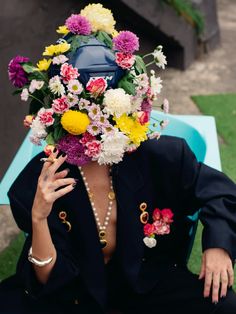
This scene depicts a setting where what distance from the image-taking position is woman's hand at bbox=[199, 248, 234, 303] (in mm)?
2225

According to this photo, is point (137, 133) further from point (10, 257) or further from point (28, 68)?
point (10, 257)

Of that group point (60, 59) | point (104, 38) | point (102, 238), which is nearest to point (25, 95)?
point (60, 59)

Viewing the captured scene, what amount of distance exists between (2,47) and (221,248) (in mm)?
2468

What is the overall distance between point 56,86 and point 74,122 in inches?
6.2

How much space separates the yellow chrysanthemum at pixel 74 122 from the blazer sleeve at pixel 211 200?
0.52 metres

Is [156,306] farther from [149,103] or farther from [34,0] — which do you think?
[34,0]

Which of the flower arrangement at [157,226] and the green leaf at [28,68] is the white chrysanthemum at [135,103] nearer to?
the green leaf at [28,68]

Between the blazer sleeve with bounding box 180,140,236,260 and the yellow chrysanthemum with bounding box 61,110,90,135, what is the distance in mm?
523

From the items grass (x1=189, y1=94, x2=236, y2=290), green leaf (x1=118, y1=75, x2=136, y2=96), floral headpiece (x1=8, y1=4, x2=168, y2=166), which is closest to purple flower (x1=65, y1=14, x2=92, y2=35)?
floral headpiece (x1=8, y1=4, x2=168, y2=166)

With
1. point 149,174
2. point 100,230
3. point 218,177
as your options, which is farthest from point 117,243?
point 218,177

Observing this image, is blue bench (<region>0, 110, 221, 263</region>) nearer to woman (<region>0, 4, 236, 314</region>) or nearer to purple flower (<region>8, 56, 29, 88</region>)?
woman (<region>0, 4, 236, 314</region>)

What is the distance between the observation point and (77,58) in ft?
7.18

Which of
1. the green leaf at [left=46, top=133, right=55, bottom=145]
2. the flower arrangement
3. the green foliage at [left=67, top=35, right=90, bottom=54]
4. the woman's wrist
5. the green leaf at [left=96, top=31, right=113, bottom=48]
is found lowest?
the flower arrangement

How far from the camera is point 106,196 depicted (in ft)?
7.82
